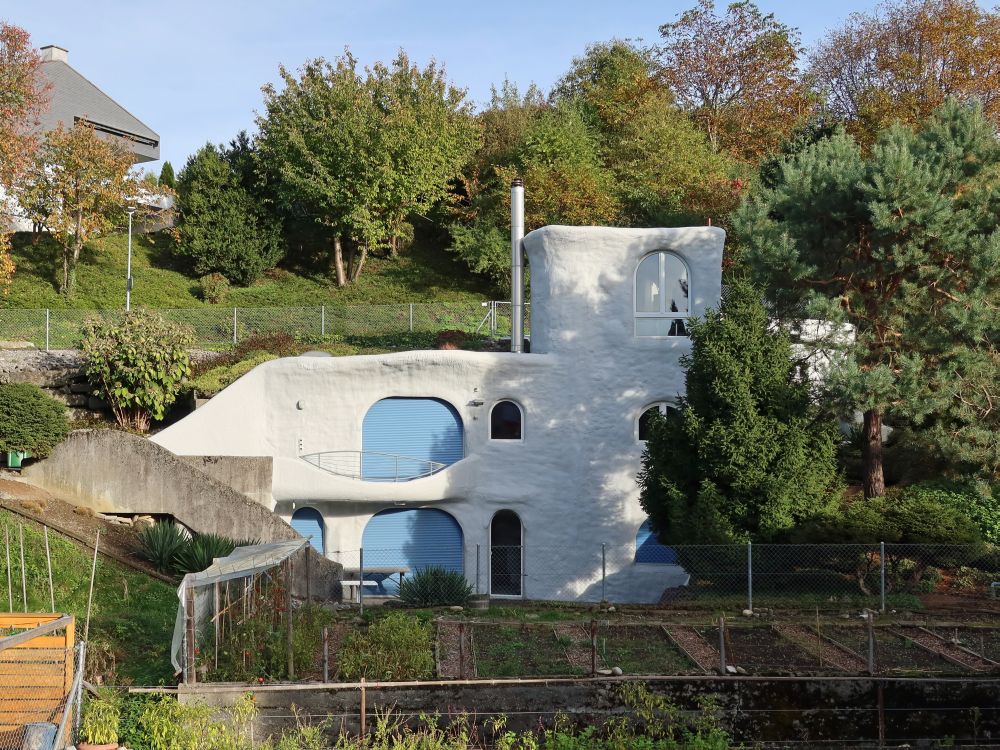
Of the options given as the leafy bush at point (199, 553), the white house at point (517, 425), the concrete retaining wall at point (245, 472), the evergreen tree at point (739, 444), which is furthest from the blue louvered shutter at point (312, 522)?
the evergreen tree at point (739, 444)

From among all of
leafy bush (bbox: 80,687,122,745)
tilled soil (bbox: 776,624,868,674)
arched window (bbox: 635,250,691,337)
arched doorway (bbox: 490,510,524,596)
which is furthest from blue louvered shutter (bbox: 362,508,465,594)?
leafy bush (bbox: 80,687,122,745)

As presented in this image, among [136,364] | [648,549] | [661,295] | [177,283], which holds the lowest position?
[648,549]

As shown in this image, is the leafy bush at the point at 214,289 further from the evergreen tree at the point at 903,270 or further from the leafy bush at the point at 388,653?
the leafy bush at the point at 388,653

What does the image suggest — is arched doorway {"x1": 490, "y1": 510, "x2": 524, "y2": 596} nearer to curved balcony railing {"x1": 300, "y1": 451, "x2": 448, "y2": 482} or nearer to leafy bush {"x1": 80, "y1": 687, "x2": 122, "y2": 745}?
curved balcony railing {"x1": 300, "y1": 451, "x2": 448, "y2": 482}

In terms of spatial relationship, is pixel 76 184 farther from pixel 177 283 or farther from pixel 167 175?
pixel 167 175

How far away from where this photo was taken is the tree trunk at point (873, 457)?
2191cm

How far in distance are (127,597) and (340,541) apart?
6.94 m

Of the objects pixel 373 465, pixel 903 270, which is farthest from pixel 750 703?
pixel 373 465

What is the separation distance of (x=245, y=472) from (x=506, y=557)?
5832mm

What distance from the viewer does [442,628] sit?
1623cm

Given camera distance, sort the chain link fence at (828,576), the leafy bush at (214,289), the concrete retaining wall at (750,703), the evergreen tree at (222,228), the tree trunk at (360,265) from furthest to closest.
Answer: the tree trunk at (360,265) → the evergreen tree at (222,228) → the leafy bush at (214,289) → the chain link fence at (828,576) → the concrete retaining wall at (750,703)

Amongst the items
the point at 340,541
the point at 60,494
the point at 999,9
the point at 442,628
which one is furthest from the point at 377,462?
the point at 999,9

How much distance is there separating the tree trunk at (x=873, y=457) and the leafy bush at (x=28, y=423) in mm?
16356

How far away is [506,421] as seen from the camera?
23.9 m
